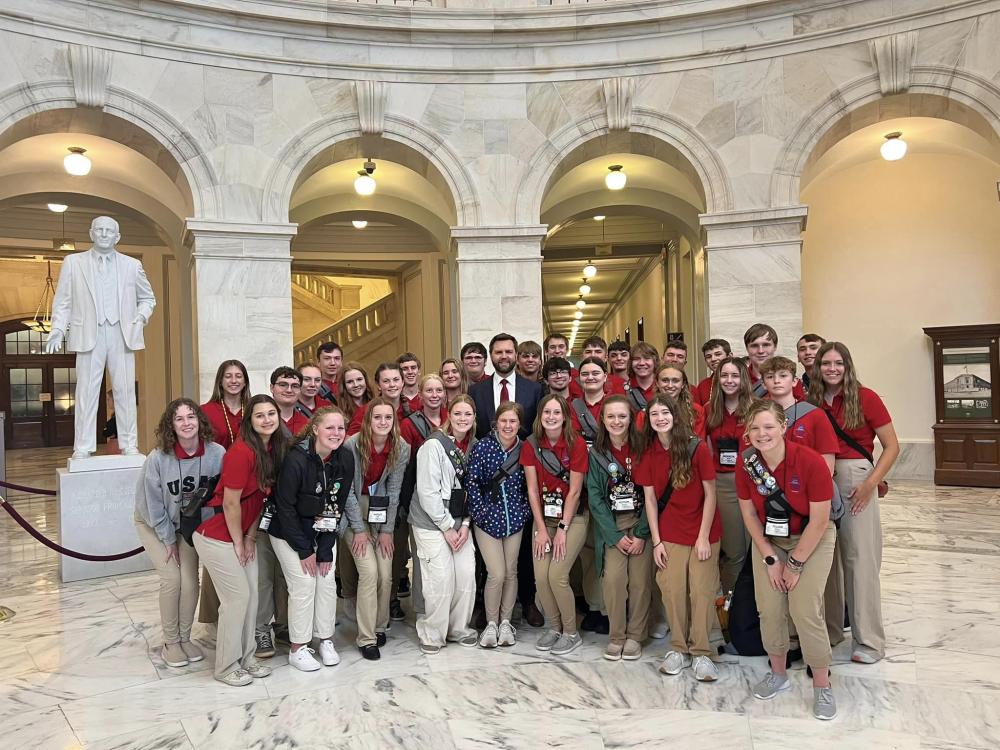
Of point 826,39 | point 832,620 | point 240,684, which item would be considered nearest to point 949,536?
point 832,620

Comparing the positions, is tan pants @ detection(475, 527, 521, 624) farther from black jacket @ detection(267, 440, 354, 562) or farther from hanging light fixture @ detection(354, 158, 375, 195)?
hanging light fixture @ detection(354, 158, 375, 195)

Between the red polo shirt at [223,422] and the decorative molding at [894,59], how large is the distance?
25.2 ft

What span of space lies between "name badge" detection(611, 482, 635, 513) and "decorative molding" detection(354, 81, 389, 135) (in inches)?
242

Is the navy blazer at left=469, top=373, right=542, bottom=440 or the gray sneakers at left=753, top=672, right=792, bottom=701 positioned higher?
the navy blazer at left=469, top=373, right=542, bottom=440

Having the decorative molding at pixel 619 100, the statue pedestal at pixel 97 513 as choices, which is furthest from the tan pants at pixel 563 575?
the decorative molding at pixel 619 100

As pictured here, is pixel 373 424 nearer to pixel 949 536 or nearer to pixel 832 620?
pixel 832 620

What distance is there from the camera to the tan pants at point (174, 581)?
440 cm

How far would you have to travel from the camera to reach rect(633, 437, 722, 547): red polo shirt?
4129 millimetres

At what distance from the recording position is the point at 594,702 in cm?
387

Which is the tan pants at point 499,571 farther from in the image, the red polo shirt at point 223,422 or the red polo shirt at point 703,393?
the red polo shirt at point 223,422

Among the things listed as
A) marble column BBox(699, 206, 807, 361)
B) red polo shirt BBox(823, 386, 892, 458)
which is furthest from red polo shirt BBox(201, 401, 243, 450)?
marble column BBox(699, 206, 807, 361)

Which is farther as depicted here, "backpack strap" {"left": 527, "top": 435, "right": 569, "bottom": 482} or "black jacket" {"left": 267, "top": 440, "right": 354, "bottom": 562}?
"backpack strap" {"left": 527, "top": 435, "right": 569, "bottom": 482}

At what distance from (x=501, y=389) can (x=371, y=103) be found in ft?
16.1

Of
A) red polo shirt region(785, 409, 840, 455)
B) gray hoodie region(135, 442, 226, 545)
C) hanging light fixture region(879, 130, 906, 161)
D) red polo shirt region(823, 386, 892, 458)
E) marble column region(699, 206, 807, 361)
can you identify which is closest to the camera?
red polo shirt region(785, 409, 840, 455)
